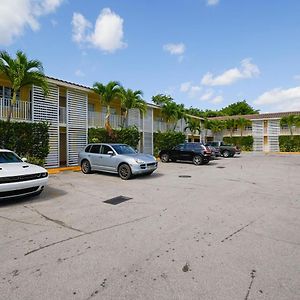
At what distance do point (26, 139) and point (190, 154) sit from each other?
11.0 meters

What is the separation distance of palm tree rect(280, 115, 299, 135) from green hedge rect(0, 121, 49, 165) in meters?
32.6

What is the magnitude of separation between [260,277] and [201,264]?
0.76 meters

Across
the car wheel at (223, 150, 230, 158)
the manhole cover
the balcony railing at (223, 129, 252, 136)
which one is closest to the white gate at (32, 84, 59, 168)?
the manhole cover

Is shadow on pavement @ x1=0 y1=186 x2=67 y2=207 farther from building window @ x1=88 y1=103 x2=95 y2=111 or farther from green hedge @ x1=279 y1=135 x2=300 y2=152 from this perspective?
green hedge @ x1=279 y1=135 x2=300 y2=152

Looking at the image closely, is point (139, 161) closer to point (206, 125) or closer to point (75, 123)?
point (75, 123)

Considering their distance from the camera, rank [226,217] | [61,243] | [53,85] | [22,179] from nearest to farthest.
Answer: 1. [61,243]
2. [226,217]
3. [22,179]
4. [53,85]

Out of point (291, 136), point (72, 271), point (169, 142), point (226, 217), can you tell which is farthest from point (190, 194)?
point (291, 136)

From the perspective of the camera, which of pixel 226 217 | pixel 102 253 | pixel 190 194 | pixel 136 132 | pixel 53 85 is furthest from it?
pixel 136 132

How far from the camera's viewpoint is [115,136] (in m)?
17.9

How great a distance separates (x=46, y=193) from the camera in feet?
26.5

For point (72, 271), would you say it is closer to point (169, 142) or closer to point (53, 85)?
point (53, 85)

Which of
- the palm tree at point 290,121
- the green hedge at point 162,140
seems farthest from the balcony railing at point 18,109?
the palm tree at point 290,121

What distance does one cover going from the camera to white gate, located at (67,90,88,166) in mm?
16422

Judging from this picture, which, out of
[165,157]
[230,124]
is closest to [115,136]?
[165,157]
